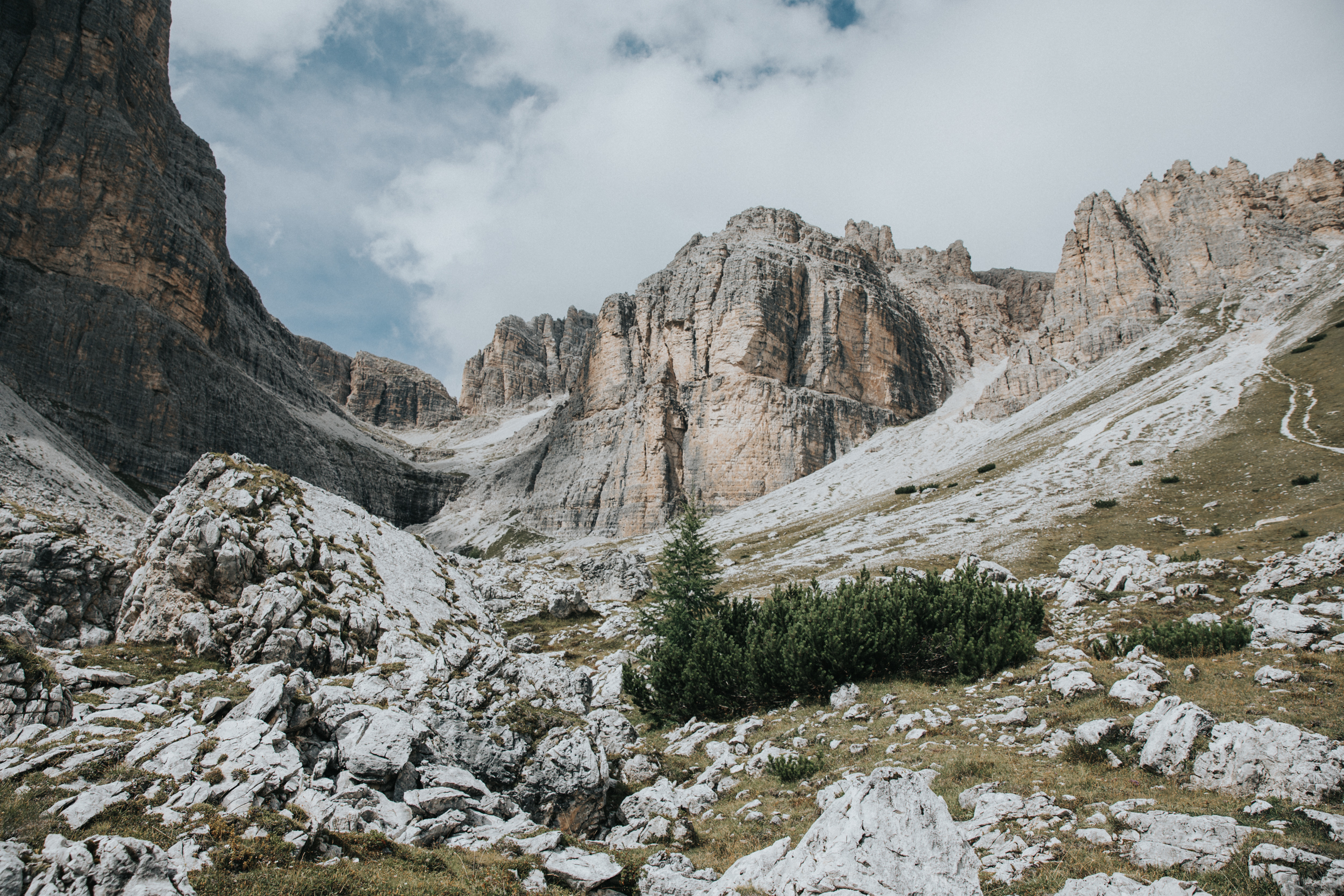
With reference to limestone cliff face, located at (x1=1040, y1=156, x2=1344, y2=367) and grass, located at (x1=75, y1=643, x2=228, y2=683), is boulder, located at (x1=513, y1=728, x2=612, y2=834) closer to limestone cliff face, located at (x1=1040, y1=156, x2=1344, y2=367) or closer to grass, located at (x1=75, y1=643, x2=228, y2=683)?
grass, located at (x1=75, y1=643, x2=228, y2=683)

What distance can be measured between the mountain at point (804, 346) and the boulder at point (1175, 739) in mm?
112298

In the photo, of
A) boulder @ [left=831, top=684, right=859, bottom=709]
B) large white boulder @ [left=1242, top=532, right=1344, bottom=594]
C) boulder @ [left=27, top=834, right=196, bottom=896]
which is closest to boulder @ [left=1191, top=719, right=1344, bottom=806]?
boulder @ [left=831, top=684, right=859, bottom=709]

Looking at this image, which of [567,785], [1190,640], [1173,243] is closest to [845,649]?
[1190,640]

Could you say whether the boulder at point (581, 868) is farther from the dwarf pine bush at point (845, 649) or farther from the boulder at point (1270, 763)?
the dwarf pine bush at point (845, 649)

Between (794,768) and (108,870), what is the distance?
13.6 metres

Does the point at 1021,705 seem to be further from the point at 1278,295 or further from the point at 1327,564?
the point at 1278,295

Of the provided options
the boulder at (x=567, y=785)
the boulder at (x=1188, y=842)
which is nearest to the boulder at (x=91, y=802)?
the boulder at (x=567, y=785)

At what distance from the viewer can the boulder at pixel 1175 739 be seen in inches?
464

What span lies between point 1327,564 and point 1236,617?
11.6 feet

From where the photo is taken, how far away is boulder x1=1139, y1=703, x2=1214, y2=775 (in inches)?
464

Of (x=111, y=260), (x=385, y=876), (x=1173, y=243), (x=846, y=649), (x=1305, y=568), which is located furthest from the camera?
(x=1173, y=243)

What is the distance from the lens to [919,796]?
9.38 meters

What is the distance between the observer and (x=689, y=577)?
32.7m

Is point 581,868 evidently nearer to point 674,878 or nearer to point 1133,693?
point 674,878
